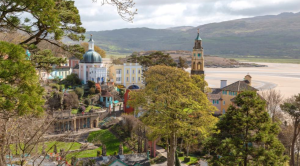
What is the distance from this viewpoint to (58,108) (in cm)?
4078

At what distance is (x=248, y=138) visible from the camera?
15461 millimetres

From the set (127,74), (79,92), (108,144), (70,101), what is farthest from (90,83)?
(108,144)

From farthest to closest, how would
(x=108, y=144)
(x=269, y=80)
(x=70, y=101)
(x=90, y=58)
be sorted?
1. (x=269, y=80)
2. (x=90, y=58)
3. (x=70, y=101)
4. (x=108, y=144)

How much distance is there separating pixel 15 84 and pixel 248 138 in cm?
1145

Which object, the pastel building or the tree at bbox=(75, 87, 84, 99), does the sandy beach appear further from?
the tree at bbox=(75, 87, 84, 99)

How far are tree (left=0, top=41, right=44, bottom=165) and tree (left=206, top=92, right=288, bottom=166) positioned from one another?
10.4 metres

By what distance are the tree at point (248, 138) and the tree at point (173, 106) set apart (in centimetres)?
420

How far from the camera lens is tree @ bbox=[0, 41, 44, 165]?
8219 mm

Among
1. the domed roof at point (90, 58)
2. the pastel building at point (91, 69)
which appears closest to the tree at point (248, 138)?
the pastel building at point (91, 69)

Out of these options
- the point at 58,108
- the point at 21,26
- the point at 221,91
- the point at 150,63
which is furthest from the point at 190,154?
the point at 150,63

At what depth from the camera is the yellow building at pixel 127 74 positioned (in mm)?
61156

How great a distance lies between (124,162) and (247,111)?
35.3 ft

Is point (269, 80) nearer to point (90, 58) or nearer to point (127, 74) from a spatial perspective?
point (127, 74)

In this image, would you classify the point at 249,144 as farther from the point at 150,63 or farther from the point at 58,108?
the point at 150,63
